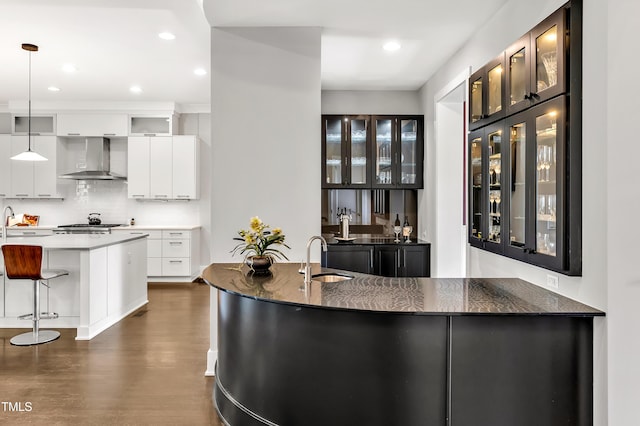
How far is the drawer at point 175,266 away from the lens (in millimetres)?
7391

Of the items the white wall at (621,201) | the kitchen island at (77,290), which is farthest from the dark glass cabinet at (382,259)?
the white wall at (621,201)

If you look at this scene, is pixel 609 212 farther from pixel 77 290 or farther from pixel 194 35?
pixel 77 290

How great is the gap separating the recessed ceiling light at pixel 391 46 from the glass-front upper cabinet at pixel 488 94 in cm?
90

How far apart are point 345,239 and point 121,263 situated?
8.81ft

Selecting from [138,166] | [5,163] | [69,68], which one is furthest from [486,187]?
[5,163]

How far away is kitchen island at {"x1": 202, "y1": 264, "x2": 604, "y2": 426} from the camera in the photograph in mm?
2094

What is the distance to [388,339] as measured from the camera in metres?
2.14

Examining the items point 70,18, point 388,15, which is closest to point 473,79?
point 388,15

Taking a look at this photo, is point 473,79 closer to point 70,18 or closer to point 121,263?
point 70,18

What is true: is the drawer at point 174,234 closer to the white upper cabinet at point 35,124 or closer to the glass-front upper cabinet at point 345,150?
the white upper cabinet at point 35,124

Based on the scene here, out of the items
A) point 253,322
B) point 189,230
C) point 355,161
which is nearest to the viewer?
point 253,322

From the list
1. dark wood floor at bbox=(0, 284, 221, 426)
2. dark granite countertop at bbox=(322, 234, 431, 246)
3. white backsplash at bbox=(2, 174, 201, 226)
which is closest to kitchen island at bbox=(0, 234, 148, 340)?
dark wood floor at bbox=(0, 284, 221, 426)

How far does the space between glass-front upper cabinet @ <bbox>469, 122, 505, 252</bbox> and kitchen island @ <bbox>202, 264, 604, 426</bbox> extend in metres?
0.81

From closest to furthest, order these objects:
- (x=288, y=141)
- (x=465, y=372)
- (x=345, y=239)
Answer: (x=465, y=372), (x=288, y=141), (x=345, y=239)
